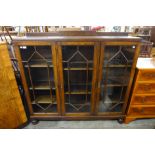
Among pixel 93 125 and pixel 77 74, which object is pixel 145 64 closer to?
pixel 77 74

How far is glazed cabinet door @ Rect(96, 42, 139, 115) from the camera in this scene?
1.38 metres

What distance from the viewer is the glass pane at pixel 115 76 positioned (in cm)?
143

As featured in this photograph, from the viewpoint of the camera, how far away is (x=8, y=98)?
1.44m

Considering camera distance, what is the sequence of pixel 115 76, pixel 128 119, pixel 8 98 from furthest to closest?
pixel 128 119 → pixel 115 76 → pixel 8 98

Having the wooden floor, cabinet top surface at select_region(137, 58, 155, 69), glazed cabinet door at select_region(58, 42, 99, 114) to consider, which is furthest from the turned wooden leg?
cabinet top surface at select_region(137, 58, 155, 69)

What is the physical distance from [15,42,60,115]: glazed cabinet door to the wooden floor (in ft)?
0.64

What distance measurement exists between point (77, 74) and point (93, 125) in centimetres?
79

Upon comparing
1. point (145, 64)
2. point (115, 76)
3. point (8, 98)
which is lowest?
point (8, 98)

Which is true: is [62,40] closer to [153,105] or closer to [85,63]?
[85,63]

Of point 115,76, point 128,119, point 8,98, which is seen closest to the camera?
point 8,98

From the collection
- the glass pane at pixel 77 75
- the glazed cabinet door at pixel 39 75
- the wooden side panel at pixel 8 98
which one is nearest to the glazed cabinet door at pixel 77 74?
the glass pane at pixel 77 75

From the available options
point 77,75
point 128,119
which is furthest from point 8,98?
point 128,119
